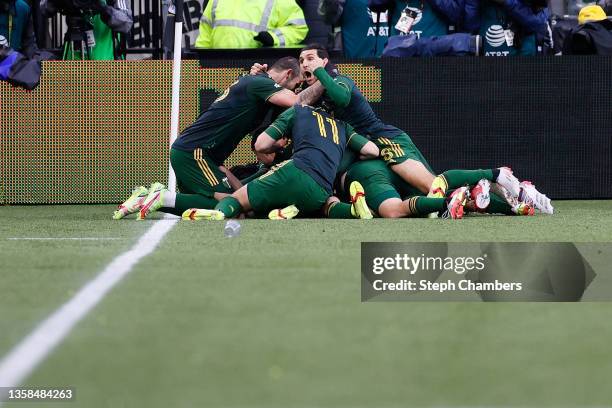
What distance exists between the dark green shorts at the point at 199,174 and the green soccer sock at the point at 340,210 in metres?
0.99

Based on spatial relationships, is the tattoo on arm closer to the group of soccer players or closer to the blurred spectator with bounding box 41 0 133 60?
the group of soccer players

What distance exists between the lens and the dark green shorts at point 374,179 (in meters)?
10.2

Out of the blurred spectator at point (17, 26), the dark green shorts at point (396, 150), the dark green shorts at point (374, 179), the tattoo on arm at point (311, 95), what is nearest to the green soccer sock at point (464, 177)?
the dark green shorts at point (374, 179)

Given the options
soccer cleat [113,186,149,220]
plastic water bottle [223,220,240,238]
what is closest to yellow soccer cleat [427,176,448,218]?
soccer cleat [113,186,149,220]

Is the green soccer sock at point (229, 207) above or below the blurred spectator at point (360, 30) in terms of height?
below

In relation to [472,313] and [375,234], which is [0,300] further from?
[375,234]

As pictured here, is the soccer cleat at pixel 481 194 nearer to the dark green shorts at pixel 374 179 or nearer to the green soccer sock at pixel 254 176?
the dark green shorts at pixel 374 179

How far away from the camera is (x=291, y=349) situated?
13.3 feet

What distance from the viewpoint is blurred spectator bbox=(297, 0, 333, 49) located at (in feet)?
43.1

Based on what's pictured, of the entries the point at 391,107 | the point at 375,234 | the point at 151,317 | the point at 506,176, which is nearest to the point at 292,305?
the point at 151,317

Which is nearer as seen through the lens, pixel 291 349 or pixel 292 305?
pixel 291 349

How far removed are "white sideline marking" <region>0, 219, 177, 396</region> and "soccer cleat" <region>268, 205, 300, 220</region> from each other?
3.01 m

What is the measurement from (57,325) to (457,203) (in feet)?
18.6

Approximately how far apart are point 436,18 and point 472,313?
8468mm
